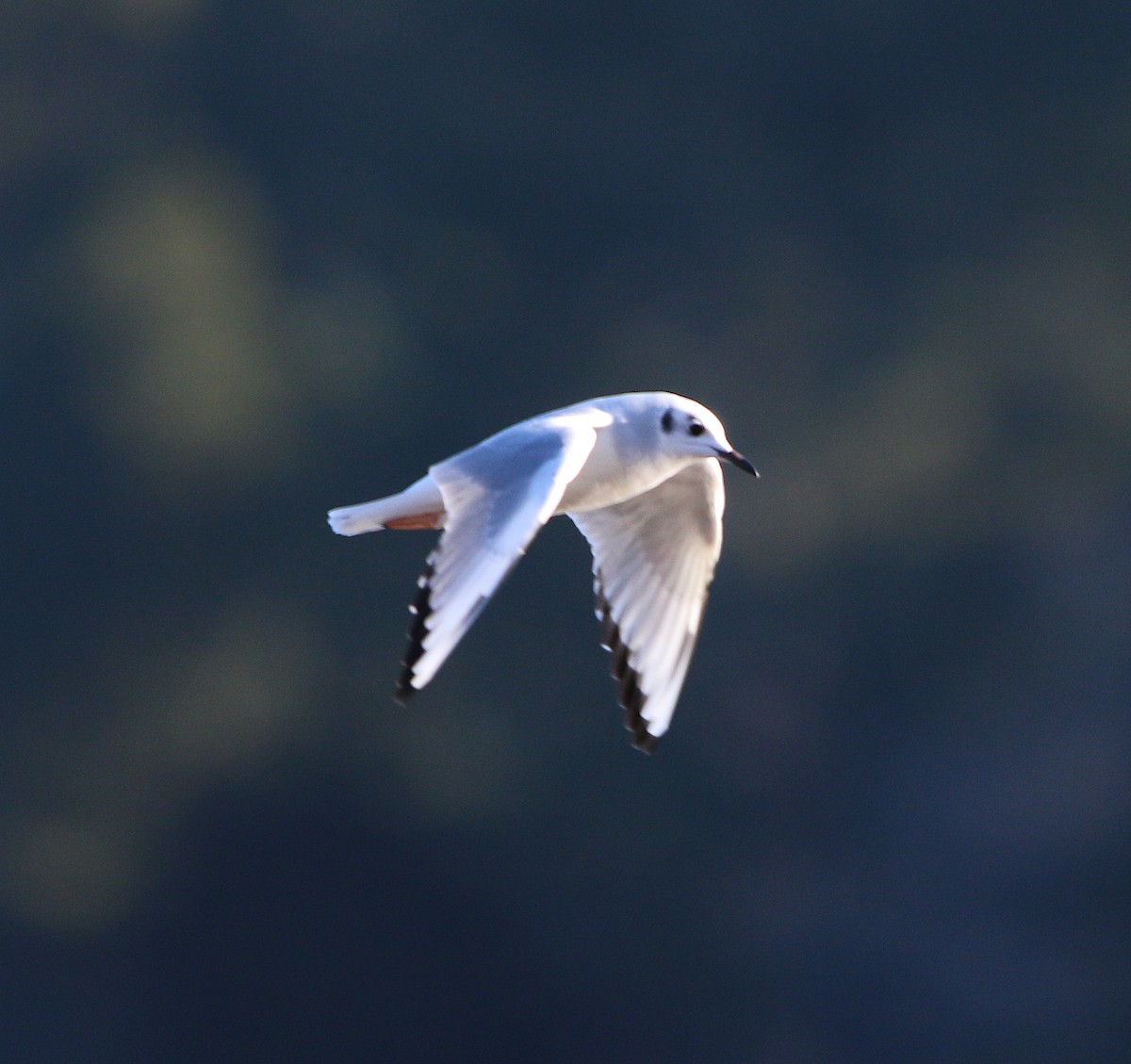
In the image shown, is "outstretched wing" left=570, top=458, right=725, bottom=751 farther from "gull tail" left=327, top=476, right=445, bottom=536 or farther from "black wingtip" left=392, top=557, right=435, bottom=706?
"black wingtip" left=392, top=557, right=435, bottom=706

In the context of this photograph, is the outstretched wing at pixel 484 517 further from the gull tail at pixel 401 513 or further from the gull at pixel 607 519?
the gull tail at pixel 401 513

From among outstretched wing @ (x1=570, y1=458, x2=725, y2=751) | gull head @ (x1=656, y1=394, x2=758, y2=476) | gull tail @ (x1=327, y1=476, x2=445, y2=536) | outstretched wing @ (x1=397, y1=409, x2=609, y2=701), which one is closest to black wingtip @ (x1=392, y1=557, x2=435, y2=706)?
outstretched wing @ (x1=397, y1=409, x2=609, y2=701)

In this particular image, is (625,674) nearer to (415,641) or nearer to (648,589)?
(648,589)

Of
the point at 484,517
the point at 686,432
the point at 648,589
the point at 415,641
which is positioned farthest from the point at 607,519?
the point at 415,641

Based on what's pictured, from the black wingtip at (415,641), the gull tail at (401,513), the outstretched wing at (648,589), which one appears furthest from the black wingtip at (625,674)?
the black wingtip at (415,641)

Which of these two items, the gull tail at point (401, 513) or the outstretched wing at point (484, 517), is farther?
the gull tail at point (401, 513)

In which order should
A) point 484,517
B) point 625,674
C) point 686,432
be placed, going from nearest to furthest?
point 484,517 < point 686,432 < point 625,674
